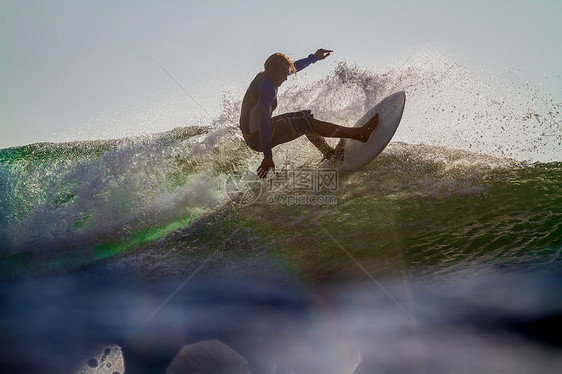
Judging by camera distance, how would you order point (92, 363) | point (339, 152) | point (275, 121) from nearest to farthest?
point (92, 363) → point (275, 121) → point (339, 152)

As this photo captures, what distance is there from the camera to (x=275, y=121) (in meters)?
4.20

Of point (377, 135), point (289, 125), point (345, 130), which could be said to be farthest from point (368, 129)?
point (289, 125)

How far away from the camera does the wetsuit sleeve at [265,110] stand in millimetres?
3873

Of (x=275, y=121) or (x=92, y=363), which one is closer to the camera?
(x=92, y=363)

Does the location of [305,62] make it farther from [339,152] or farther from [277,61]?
[339,152]

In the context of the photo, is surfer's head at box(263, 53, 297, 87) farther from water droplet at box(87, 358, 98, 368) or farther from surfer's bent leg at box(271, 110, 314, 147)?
→ water droplet at box(87, 358, 98, 368)

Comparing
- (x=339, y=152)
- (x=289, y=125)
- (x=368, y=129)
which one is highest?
(x=289, y=125)

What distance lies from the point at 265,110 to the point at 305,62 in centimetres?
91

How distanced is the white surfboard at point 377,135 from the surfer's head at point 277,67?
1.18 meters

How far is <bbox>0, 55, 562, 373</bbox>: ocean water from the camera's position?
13.7 ft

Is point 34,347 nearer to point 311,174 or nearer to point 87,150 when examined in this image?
point 87,150

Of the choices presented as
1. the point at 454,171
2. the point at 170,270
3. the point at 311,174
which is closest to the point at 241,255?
the point at 170,270

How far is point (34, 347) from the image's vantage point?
166 inches

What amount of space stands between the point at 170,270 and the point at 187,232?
47 cm
